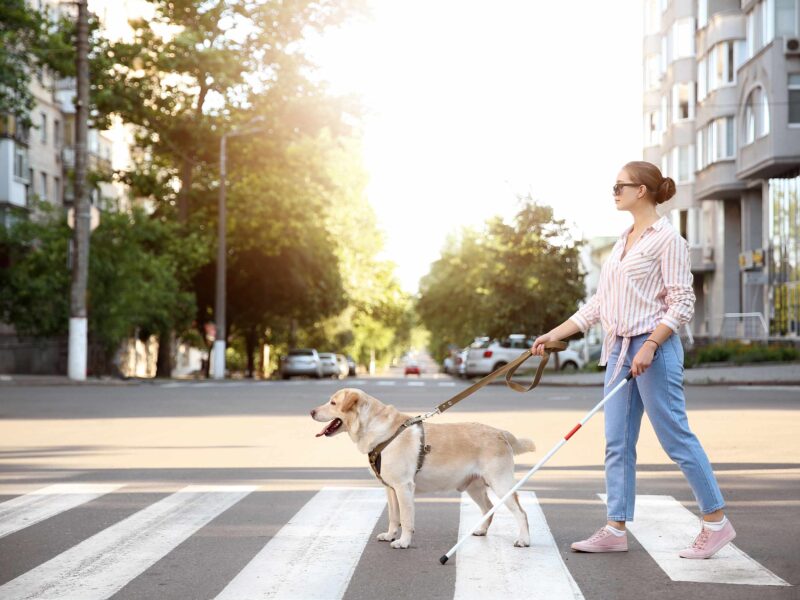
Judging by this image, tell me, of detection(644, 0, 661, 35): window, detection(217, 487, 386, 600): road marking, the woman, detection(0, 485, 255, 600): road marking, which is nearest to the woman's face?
the woman

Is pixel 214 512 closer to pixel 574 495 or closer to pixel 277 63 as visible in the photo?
pixel 574 495

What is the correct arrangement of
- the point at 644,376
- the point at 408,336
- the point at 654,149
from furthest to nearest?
the point at 408,336, the point at 654,149, the point at 644,376

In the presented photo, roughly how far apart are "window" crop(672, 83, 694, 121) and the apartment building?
0.05m

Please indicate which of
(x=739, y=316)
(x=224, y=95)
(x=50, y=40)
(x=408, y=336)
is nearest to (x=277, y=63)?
(x=224, y=95)

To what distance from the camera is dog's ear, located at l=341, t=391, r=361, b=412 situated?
717 cm

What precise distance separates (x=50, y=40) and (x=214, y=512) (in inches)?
1189

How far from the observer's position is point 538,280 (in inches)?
1727

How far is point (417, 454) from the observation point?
7070 mm

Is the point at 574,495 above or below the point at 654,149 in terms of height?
below

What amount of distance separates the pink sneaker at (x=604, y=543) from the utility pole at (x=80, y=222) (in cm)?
2877

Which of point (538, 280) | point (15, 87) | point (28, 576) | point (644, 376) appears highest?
point (15, 87)

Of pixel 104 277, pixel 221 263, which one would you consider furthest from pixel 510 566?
pixel 221 263

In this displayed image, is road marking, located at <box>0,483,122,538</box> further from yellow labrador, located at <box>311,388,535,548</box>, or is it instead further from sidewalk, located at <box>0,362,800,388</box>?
sidewalk, located at <box>0,362,800,388</box>

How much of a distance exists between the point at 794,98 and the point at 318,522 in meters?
36.2
